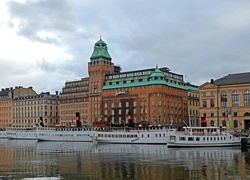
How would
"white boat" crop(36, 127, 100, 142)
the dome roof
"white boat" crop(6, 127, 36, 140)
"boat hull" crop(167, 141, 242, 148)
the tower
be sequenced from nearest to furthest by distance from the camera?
"boat hull" crop(167, 141, 242, 148)
"white boat" crop(36, 127, 100, 142)
"white boat" crop(6, 127, 36, 140)
the dome roof
the tower

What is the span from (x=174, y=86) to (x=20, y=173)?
448ft

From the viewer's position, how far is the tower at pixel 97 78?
195m

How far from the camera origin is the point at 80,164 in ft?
218

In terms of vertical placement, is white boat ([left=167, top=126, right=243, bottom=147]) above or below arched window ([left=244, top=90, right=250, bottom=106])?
below

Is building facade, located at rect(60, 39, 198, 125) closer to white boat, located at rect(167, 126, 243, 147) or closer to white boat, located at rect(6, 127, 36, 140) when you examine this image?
white boat, located at rect(6, 127, 36, 140)

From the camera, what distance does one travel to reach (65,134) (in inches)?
6024

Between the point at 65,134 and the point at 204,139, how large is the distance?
66.5 m

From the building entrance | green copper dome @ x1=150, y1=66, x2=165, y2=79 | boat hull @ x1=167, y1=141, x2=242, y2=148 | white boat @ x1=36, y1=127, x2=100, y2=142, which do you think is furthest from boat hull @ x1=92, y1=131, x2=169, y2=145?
green copper dome @ x1=150, y1=66, x2=165, y2=79

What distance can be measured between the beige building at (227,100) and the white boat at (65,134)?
149ft

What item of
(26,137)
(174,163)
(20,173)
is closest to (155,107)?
(26,137)

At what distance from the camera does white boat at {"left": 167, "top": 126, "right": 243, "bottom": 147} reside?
333ft

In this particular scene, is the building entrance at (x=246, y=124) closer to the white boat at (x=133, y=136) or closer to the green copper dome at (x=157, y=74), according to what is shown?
the white boat at (x=133, y=136)

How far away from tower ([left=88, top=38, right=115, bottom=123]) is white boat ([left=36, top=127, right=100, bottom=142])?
→ 1406 inches

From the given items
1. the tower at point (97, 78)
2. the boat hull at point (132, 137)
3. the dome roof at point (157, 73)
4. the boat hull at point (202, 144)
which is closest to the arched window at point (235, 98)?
the dome roof at point (157, 73)
